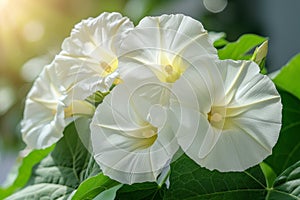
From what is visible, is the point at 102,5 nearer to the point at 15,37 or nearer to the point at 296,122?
the point at 15,37

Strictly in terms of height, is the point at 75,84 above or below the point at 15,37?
above

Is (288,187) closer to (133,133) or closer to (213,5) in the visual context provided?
(133,133)

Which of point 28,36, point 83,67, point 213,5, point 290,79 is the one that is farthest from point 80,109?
point 213,5

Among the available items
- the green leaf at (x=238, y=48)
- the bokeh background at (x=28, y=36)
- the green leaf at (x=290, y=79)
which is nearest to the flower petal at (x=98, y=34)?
the green leaf at (x=238, y=48)

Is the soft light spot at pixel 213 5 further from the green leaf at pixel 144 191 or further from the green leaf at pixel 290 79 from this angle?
the green leaf at pixel 144 191

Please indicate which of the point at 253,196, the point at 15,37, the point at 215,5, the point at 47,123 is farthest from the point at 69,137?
the point at 215,5

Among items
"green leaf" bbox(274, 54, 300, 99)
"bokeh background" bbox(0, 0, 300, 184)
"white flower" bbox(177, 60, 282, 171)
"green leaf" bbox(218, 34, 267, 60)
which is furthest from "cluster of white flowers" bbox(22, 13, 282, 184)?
"bokeh background" bbox(0, 0, 300, 184)
